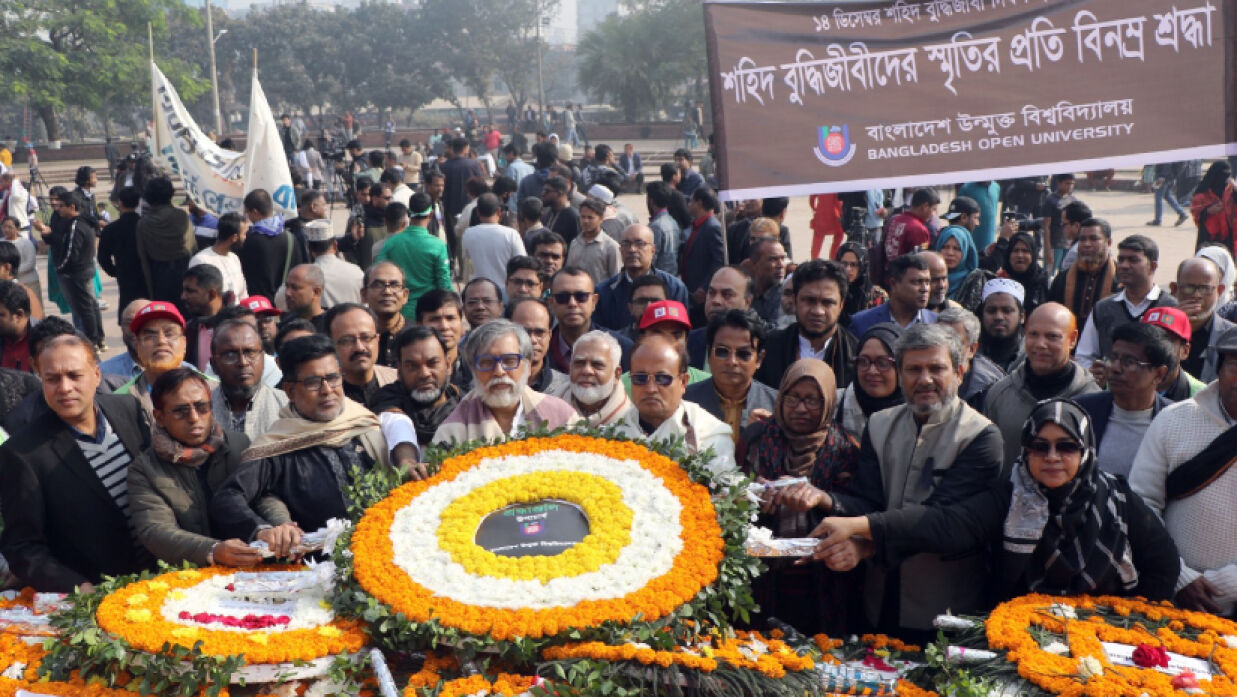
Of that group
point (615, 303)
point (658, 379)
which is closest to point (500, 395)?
point (658, 379)

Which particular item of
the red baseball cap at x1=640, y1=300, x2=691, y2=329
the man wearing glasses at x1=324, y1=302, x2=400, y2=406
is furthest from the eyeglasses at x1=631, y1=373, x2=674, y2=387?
the man wearing glasses at x1=324, y1=302, x2=400, y2=406

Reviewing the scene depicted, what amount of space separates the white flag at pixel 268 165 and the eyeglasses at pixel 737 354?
6671 millimetres

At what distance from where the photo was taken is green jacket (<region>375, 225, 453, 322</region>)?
8.54 meters

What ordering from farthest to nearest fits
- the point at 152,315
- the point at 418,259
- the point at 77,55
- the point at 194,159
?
the point at 77,55, the point at 194,159, the point at 418,259, the point at 152,315

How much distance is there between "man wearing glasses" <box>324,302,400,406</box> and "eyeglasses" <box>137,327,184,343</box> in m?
0.77

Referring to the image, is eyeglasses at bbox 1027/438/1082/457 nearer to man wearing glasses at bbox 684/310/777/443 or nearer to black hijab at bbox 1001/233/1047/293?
man wearing glasses at bbox 684/310/777/443

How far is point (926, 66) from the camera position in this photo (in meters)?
6.19

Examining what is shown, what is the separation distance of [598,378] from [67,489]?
87.2 inches

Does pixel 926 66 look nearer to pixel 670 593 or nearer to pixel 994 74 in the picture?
pixel 994 74

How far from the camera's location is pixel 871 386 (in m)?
4.97

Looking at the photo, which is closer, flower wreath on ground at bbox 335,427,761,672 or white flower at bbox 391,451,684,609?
flower wreath on ground at bbox 335,427,761,672

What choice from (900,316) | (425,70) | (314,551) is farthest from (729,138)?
(425,70)

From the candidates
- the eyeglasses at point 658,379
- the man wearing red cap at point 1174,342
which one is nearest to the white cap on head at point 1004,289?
the man wearing red cap at point 1174,342

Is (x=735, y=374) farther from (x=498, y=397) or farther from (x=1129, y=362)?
(x=1129, y=362)
